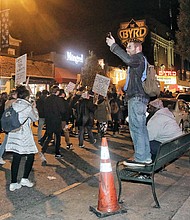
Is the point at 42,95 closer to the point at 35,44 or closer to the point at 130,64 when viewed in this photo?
the point at 130,64

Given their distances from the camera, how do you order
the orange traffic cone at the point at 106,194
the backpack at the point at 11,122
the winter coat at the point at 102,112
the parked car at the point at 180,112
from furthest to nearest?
the parked car at the point at 180,112 → the winter coat at the point at 102,112 → the backpack at the point at 11,122 → the orange traffic cone at the point at 106,194

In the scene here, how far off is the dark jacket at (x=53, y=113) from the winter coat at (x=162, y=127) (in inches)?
143

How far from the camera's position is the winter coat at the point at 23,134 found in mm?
6039

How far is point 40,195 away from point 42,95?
7.66 metres

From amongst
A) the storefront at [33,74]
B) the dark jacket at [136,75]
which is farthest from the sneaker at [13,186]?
the storefront at [33,74]

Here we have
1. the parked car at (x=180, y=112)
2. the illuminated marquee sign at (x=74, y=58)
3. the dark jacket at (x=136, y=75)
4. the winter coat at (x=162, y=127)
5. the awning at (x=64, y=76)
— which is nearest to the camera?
the dark jacket at (x=136, y=75)

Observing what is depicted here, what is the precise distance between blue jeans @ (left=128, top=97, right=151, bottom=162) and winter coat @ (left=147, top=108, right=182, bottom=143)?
2.55 feet

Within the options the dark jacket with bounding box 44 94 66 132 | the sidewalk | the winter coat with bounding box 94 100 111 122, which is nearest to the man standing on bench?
the sidewalk

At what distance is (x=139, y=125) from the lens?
16.3 feet

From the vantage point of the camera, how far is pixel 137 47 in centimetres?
494

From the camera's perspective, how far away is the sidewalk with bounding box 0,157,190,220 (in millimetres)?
4707

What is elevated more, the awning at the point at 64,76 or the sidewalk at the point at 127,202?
the awning at the point at 64,76

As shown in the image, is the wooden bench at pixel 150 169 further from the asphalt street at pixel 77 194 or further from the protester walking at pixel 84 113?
the protester walking at pixel 84 113

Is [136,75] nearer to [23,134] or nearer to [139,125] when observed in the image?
[139,125]
